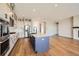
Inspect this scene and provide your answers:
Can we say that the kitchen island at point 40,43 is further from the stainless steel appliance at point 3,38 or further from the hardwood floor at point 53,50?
the stainless steel appliance at point 3,38

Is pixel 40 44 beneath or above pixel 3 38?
beneath

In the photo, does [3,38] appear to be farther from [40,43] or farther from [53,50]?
[53,50]

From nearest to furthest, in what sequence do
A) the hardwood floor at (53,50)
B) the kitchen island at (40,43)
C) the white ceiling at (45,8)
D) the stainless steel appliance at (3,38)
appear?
the stainless steel appliance at (3,38) < the hardwood floor at (53,50) < the kitchen island at (40,43) < the white ceiling at (45,8)

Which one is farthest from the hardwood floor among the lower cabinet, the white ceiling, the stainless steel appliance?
the white ceiling

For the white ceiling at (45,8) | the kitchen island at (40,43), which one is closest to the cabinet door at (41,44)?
the kitchen island at (40,43)

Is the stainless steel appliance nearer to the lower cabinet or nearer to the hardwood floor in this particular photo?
the hardwood floor

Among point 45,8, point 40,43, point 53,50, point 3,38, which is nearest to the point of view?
point 3,38

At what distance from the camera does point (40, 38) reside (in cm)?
404

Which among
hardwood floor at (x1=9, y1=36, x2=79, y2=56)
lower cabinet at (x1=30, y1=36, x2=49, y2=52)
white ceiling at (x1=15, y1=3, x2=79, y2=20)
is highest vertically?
white ceiling at (x1=15, y1=3, x2=79, y2=20)

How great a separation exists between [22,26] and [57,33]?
6096 millimetres

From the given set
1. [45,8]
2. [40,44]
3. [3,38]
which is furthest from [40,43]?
[45,8]

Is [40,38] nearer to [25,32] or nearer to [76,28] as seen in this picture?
[76,28]

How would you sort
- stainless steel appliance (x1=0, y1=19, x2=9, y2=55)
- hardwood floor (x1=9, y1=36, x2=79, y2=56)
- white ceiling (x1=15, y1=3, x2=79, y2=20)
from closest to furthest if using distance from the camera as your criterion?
stainless steel appliance (x1=0, y1=19, x2=9, y2=55)
hardwood floor (x1=9, y1=36, x2=79, y2=56)
white ceiling (x1=15, y1=3, x2=79, y2=20)

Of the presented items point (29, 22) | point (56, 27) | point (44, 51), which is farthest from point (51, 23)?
point (44, 51)
